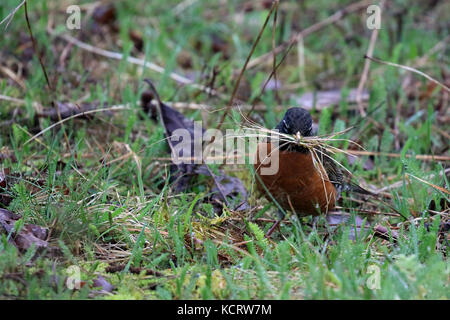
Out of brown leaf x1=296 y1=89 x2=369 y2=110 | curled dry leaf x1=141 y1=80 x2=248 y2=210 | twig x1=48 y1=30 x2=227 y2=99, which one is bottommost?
curled dry leaf x1=141 y1=80 x2=248 y2=210

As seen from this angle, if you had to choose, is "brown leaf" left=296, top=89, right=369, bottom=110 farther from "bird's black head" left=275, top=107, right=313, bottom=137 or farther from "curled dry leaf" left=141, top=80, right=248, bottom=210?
"bird's black head" left=275, top=107, right=313, bottom=137

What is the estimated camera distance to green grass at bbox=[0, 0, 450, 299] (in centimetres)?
310

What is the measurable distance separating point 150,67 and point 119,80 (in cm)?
50

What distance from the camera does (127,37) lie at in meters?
7.73

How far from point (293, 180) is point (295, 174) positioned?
0.05 meters

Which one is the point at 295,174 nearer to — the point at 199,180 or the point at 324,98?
the point at 199,180

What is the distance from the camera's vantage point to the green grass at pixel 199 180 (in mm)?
3104

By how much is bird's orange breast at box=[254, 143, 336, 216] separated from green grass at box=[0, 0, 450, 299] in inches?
8.5

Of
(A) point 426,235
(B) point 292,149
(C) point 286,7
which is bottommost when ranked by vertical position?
(A) point 426,235

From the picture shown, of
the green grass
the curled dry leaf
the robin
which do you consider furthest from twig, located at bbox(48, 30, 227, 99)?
the robin

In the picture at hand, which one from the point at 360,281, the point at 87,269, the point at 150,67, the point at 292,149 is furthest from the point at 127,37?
the point at 360,281

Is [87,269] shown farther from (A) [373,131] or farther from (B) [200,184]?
(A) [373,131]

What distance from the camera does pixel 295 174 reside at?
4.35 metres

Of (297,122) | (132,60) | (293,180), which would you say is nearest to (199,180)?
(293,180)
